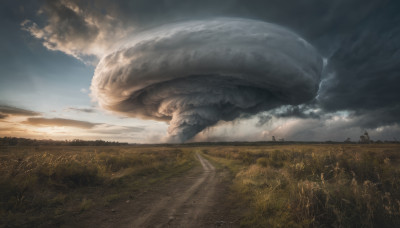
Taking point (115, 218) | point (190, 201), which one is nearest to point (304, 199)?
point (190, 201)

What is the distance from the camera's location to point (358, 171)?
37.1 feet

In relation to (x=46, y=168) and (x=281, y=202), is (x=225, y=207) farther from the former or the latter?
(x=46, y=168)

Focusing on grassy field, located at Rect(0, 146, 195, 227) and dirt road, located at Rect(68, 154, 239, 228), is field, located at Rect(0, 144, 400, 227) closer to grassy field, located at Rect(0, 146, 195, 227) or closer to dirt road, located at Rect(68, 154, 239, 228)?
grassy field, located at Rect(0, 146, 195, 227)

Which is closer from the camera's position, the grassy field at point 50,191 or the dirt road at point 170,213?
the dirt road at point 170,213

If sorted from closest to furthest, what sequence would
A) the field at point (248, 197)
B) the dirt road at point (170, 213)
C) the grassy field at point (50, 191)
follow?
the field at point (248, 197), the dirt road at point (170, 213), the grassy field at point (50, 191)

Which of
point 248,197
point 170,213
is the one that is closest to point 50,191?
point 170,213

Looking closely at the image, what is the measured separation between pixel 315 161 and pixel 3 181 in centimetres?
1680

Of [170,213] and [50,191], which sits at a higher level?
[50,191]

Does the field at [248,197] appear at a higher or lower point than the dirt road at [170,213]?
higher

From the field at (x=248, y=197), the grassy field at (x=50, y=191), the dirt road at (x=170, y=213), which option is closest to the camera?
the field at (x=248, y=197)

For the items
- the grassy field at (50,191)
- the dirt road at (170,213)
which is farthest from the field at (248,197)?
the dirt road at (170,213)

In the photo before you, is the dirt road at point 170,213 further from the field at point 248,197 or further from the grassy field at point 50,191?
the grassy field at point 50,191

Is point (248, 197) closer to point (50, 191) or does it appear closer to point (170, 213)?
point (170, 213)

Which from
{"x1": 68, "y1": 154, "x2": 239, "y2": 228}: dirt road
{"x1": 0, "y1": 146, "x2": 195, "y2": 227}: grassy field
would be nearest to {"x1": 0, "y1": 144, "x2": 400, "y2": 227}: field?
{"x1": 0, "y1": 146, "x2": 195, "y2": 227}: grassy field
